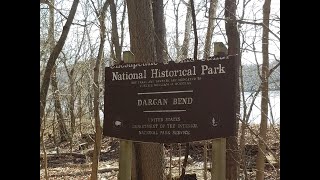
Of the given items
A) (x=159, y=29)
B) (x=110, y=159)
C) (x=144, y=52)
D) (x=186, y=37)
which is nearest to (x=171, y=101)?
(x=144, y=52)

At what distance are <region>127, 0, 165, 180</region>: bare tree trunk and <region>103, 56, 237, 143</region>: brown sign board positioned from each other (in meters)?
1.21

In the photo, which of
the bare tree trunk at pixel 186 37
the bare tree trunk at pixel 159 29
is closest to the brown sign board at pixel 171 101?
the bare tree trunk at pixel 159 29

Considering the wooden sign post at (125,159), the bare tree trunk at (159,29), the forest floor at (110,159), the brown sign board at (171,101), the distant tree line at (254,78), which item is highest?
the bare tree trunk at (159,29)

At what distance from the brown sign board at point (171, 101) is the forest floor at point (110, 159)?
459cm

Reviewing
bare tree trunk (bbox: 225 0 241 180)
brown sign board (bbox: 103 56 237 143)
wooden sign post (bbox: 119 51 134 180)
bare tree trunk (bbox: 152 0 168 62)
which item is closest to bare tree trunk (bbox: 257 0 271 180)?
bare tree trunk (bbox: 225 0 241 180)

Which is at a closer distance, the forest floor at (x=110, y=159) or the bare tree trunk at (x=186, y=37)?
the forest floor at (x=110, y=159)

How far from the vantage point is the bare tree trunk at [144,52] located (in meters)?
5.00

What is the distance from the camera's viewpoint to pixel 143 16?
17.4 ft

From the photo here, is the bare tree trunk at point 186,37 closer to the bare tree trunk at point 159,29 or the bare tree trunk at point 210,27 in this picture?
the bare tree trunk at point 210,27

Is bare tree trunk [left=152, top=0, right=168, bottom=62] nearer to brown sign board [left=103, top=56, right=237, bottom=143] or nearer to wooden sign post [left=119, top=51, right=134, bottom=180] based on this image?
brown sign board [left=103, top=56, right=237, bottom=143]

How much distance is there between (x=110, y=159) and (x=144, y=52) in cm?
889
